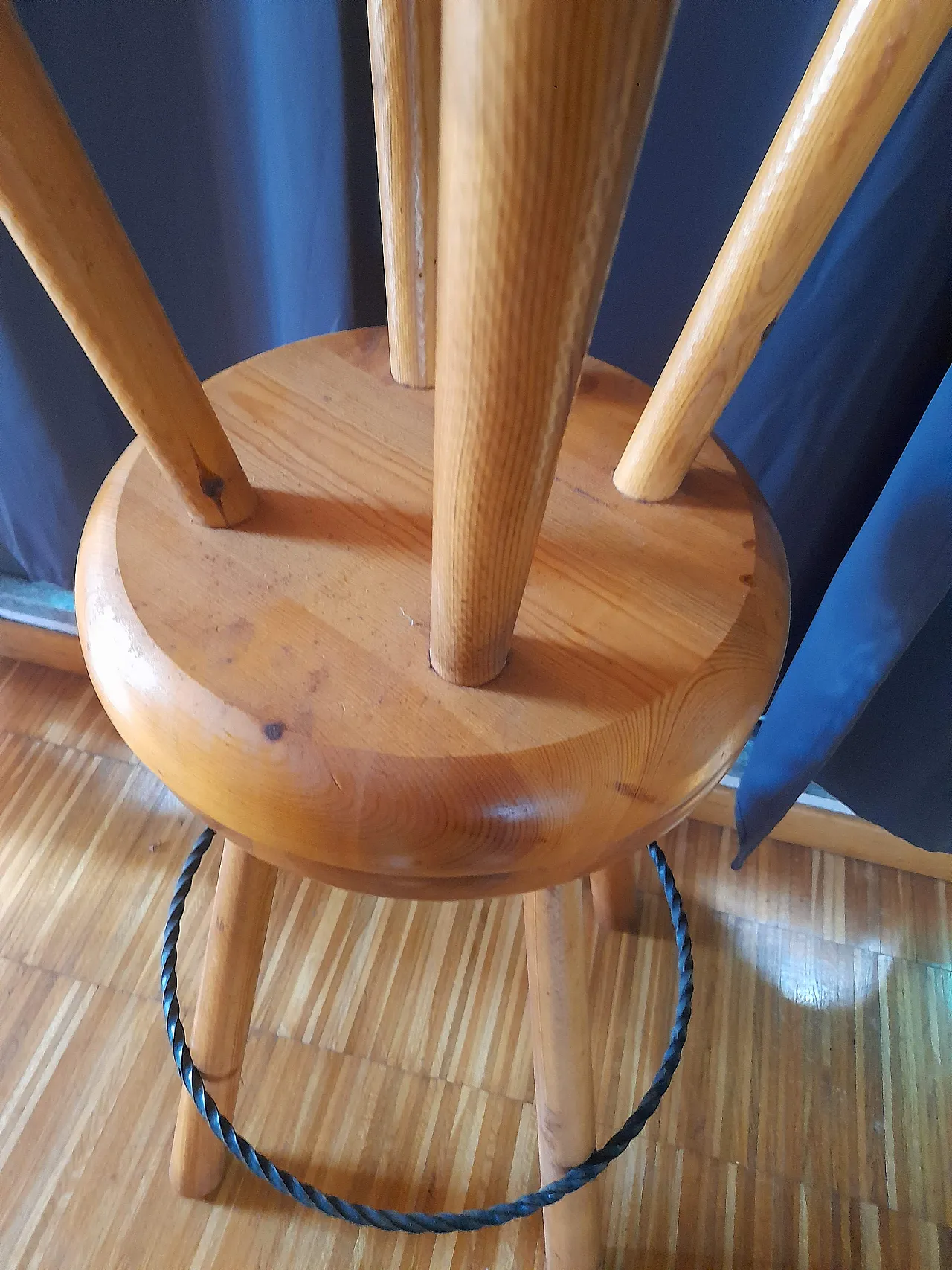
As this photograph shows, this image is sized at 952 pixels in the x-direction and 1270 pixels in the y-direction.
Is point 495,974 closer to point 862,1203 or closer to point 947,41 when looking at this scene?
point 862,1203

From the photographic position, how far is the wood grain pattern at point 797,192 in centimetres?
25

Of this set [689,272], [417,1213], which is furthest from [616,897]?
[689,272]

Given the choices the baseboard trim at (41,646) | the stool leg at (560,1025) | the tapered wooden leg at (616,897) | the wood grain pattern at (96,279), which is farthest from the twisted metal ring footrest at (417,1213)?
the baseboard trim at (41,646)

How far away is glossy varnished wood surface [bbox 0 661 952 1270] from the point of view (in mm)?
729

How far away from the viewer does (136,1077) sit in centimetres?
79

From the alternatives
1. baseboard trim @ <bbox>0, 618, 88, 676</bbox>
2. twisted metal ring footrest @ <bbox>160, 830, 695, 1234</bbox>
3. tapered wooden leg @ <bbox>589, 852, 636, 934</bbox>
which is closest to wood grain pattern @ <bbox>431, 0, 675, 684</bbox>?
twisted metal ring footrest @ <bbox>160, 830, 695, 1234</bbox>

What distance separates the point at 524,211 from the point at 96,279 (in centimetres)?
18

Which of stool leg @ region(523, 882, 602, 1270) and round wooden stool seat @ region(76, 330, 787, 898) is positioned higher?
round wooden stool seat @ region(76, 330, 787, 898)

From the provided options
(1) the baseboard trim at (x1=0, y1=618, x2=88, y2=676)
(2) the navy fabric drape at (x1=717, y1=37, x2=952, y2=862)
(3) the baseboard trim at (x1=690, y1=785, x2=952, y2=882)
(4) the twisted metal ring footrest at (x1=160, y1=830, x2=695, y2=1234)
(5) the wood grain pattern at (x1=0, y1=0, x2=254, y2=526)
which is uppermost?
(5) the wood grain pattern at (x1=0, y1=0, x2=254, y2=526)

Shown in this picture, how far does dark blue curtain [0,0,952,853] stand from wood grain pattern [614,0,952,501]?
223mm

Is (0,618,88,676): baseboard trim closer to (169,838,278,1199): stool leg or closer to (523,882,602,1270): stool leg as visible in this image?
(169,838,278,1199): stool leg

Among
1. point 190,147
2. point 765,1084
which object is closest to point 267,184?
point 190,147

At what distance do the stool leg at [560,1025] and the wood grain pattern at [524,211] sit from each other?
341 mm

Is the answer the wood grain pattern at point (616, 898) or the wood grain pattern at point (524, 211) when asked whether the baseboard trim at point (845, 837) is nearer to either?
the wood grain pattern at point (616, 898)
